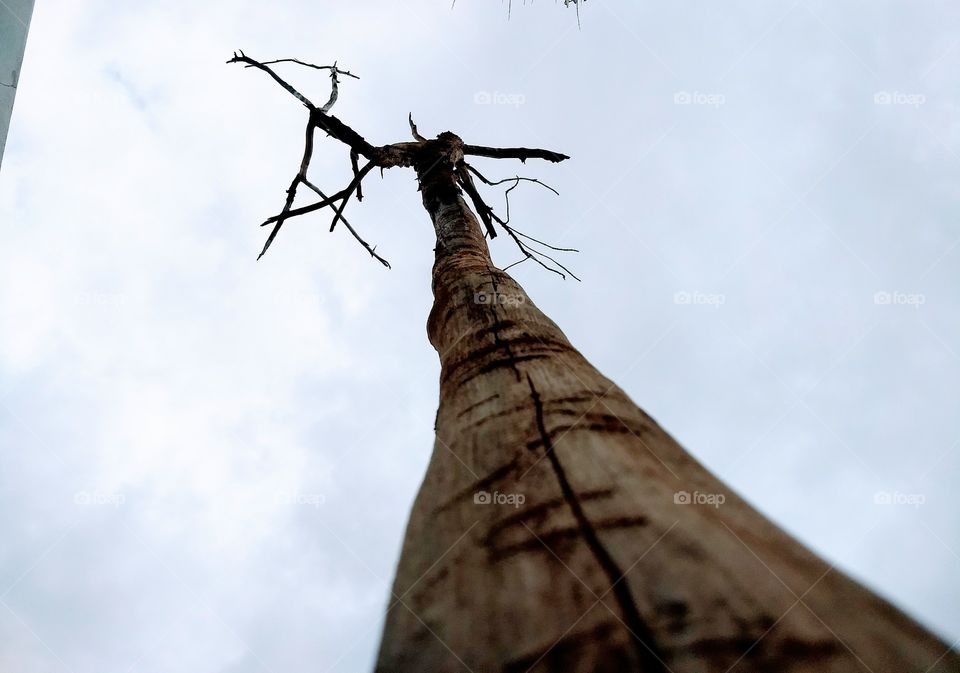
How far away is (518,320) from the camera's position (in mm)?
1456

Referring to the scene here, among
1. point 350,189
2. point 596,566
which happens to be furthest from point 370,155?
point 596,566

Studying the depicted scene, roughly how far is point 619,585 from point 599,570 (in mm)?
33

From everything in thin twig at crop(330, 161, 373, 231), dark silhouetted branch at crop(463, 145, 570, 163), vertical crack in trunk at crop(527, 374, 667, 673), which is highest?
dark silhouetted branch at crop(463, 145, 570, 163)

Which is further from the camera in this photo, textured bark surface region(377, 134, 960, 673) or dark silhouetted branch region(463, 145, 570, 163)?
dark silhouetted branch region(463, 145, 570, 163)

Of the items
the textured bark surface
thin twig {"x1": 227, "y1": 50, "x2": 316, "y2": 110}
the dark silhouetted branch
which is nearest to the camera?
the textured bark surface

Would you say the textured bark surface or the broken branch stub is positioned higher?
the broken branch stub

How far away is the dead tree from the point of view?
58 cm

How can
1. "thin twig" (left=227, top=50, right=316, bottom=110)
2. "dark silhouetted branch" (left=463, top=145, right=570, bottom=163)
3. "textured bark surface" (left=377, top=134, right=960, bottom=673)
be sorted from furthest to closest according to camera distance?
"dark silhouetted branch" (left=463, top=145, right=570, bottom=163) < "thin twig" (left=227, top=50, right=316, bottom=110) < "textured bark surface" (left=377, top=134, right=960, bottom=673)

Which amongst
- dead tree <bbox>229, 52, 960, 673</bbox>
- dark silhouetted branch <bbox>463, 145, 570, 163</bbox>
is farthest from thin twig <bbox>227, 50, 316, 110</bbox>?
dead tree <bbox>229, 52, 960, 673</bbox>

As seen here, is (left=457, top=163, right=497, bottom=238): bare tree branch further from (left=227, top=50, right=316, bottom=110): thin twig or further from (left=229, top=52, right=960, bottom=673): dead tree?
(left=229, top=52, right=960, bottom=673): dead tree

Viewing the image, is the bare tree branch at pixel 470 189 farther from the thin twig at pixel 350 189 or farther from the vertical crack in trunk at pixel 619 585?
the vertical crack in trunk at pixel 619 585

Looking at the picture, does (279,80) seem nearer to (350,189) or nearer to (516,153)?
(350,189)

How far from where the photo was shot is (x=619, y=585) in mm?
663

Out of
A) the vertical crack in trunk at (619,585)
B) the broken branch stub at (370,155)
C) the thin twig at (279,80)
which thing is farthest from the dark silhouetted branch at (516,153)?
the vertical crack in trunk at (619,585)
